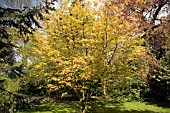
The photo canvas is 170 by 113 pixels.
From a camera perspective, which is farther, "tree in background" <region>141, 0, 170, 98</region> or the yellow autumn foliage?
"tree in background" <region>141, 0, 170, 98</region>

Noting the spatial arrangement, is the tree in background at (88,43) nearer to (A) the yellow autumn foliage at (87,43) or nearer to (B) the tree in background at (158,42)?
(A) the yellow autumn foliage at (87,43)

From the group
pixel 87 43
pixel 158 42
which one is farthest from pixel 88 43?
pixel 158 42

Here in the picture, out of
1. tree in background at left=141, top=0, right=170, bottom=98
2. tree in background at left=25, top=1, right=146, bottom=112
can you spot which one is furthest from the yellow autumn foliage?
tree in background at left=141, top=0, right=170, bottom=98

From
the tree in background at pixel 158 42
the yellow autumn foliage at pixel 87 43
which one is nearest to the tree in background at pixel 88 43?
the yellow autumn foliage at pixel 87 43

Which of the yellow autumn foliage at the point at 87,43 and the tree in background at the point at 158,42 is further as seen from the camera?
the tree in background at the point at 158,42

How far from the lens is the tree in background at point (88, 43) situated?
9.43 m

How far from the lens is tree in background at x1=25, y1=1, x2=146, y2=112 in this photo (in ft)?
30.9

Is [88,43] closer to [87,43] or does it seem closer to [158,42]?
[87,43]

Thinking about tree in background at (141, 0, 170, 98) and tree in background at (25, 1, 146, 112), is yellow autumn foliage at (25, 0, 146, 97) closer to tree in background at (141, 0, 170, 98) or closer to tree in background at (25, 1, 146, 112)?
tree in background at (25, 1, 146, 112)

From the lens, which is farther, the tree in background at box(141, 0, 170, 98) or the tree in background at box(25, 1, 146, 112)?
the tree in background at box(141, 0, 170, 98)

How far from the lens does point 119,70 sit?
985 cm

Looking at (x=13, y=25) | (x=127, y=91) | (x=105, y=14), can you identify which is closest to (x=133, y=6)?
(x=127, y=91)

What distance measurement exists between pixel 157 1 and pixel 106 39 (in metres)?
11.1

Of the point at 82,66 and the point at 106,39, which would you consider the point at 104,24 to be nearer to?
the point at 106,39
